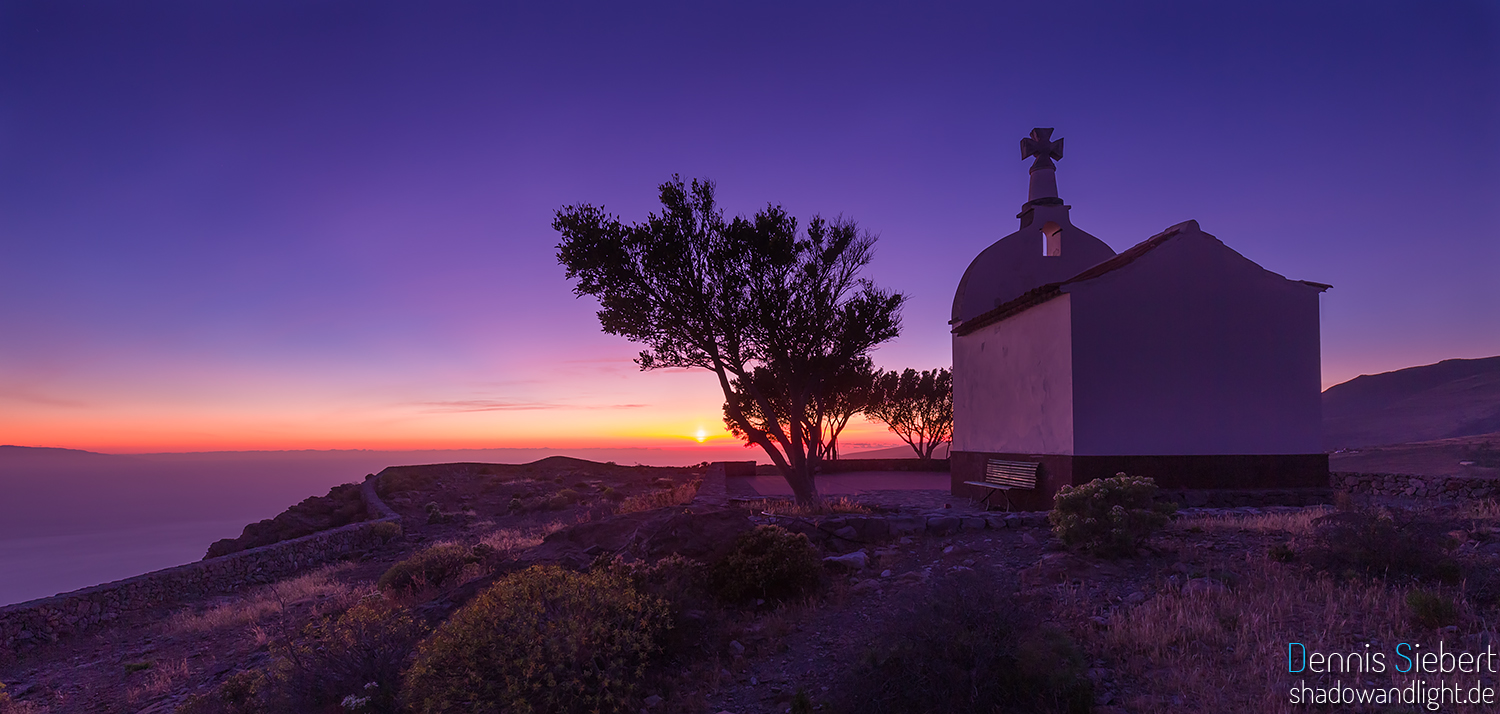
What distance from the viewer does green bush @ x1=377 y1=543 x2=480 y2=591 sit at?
11977mm

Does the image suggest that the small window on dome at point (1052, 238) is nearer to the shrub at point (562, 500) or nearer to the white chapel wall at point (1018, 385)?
the white chapel wall at point (1018, 385)

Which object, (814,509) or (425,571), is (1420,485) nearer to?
(814,509)

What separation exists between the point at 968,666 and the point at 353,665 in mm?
5886

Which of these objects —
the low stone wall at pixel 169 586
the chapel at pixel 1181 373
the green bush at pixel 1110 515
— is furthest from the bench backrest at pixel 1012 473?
the low stone wall at pixel 169 586

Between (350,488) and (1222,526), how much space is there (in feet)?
99.5

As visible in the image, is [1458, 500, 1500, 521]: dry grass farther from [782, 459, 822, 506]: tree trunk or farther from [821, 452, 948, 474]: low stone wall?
[821, 452, 948, 474]: low stone wall

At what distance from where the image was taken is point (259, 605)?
13.6m

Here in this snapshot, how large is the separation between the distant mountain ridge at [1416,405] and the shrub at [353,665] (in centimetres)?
6966

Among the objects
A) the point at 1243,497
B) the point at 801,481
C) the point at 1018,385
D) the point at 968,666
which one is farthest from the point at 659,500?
the point at 968,666

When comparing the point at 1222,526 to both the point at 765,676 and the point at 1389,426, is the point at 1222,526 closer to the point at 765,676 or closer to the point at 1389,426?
the point at 765,676

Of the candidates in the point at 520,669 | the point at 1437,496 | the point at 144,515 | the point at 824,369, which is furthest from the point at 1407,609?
the point at 144,515

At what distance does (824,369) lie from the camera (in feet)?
51.4

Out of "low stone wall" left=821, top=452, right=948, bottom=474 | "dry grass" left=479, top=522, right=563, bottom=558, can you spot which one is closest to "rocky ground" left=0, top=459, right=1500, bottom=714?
"dry grass" left=479, top=522, right=563, bottom=558

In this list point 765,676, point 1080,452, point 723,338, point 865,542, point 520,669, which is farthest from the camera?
point 723,338
